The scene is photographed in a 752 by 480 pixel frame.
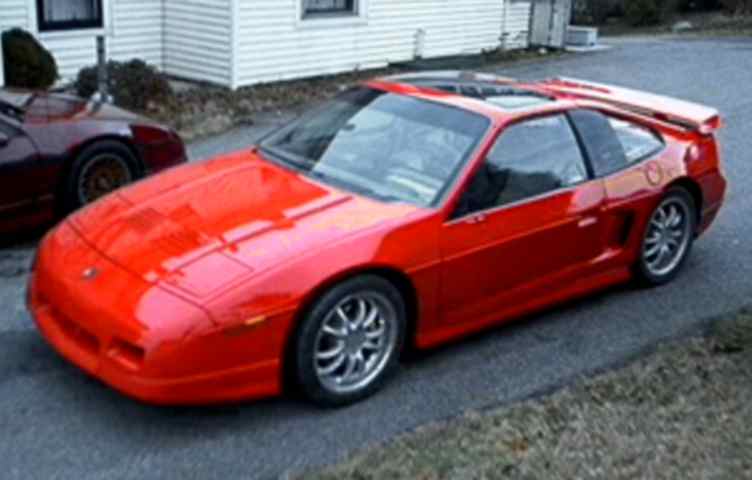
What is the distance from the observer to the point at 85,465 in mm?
4602

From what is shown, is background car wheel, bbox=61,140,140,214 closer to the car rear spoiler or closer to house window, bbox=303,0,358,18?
the car rear spoiler

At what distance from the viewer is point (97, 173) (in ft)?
25.5

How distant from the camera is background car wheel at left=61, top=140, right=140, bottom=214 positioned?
24.7 feet

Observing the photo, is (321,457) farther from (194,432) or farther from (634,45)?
(634,45)

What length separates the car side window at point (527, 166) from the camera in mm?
5723

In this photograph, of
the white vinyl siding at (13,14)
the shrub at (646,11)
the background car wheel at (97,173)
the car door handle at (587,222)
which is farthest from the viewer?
the shrub at (646,11)

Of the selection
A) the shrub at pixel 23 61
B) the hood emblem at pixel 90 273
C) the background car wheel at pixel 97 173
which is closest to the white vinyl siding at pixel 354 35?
the shrub at pixel 23 61

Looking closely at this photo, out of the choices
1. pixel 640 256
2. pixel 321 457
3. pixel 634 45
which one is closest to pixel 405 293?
pixel 321 457

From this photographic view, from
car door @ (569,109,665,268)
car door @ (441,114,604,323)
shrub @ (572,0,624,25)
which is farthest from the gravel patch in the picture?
shrub @ (572,0,624,25)

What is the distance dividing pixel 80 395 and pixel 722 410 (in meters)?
3.05

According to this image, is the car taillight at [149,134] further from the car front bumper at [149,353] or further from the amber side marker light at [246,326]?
the amber side marker light at [246,326]

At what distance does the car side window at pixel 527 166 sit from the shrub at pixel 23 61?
24.4 ft

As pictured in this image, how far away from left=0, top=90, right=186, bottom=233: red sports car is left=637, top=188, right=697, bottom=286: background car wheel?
11.9 feet

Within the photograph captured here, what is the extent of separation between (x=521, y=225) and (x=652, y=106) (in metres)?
2.18
